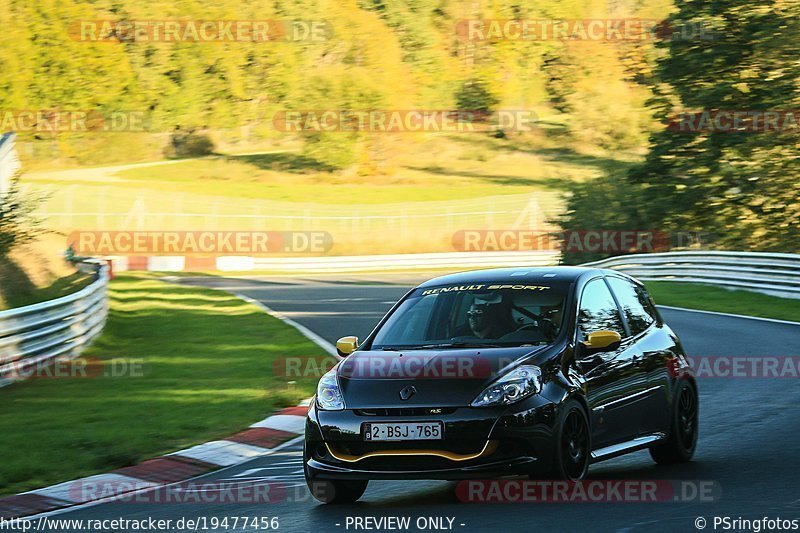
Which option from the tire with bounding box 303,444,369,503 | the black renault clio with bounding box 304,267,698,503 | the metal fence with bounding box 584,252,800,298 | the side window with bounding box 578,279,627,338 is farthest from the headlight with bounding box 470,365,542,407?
the metal fence with bounding box 584,252,800,298

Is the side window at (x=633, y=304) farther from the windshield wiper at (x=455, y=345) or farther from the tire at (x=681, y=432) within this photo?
the windshield wiper at (x=455, y=345)

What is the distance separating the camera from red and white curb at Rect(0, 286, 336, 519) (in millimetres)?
8977

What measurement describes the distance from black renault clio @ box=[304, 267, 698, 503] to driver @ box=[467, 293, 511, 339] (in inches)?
0.4

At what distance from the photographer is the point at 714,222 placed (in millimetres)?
38344

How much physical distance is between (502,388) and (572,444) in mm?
648

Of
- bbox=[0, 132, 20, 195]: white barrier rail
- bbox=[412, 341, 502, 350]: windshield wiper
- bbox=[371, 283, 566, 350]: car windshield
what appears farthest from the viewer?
bbox=[0, 132, 20, 195]: white barrier rail

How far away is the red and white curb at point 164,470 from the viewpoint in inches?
353

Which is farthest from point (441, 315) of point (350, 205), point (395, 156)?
point (395, 156)

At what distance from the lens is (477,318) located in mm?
8672

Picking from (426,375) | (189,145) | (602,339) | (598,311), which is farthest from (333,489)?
(189,145)

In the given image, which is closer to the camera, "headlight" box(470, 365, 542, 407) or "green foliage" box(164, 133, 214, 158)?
"headlight" box(470, 365, 542, 407)

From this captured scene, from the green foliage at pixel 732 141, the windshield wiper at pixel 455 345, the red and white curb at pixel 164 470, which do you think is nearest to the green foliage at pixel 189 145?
the green foliage at pixel 732 141

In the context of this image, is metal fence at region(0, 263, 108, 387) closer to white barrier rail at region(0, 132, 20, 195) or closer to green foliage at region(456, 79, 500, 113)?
white barrier rail at region(0, 132, 20, 195)

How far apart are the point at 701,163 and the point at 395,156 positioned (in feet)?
155
